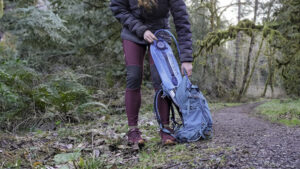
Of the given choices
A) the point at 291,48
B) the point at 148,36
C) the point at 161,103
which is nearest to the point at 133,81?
the point at 161,103

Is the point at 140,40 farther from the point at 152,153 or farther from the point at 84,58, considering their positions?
the point at 84,58

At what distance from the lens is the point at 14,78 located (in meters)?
4.69

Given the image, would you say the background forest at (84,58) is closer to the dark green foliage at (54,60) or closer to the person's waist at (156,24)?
the dark green foliage at (54,60)

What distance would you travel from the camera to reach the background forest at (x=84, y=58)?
5.01 meters

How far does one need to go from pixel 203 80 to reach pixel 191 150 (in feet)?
35.9

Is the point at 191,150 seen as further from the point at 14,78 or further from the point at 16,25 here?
the point at 16,25

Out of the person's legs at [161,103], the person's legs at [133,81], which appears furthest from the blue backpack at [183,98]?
the person's legs at [133,81]

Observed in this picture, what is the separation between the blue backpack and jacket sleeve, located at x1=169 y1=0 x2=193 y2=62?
0.17 metres

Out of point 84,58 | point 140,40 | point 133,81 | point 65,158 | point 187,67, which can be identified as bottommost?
point 65,158

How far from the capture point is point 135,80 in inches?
124

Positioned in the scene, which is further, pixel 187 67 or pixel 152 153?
pixel 187 67

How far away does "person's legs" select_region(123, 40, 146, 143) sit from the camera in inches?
123

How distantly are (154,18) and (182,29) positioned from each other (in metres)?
0.35

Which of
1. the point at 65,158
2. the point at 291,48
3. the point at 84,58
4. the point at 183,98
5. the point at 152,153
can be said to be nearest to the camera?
the point at 65,158
